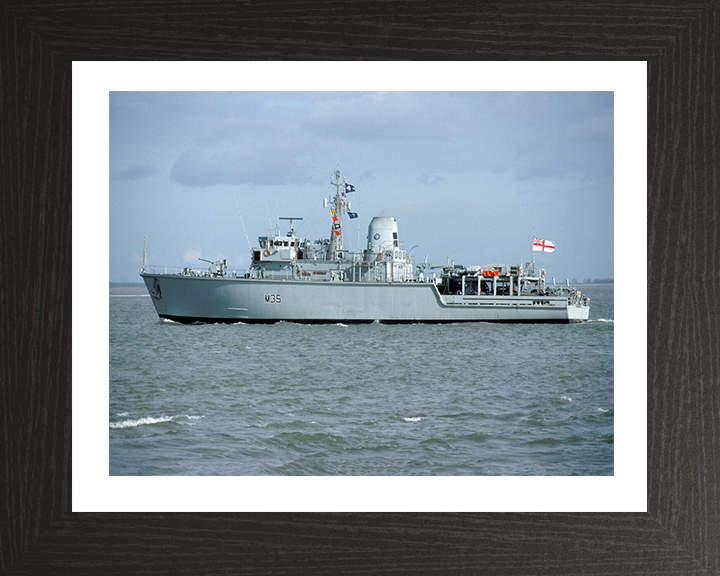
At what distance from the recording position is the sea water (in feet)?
15.4

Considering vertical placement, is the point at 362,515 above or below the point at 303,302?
below

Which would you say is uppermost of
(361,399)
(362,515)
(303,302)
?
(303,302)

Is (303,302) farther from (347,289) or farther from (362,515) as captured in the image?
(362,515)

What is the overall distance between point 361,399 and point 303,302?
474 centimetres

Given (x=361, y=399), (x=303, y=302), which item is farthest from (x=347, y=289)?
(x=361, y=399)

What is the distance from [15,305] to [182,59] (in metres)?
1.29

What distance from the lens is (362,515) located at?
2959 millimetres

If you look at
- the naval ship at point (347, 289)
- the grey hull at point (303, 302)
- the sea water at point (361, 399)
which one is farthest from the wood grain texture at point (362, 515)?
the grey hull at point (303, 302)

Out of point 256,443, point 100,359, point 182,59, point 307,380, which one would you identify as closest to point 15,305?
point 100,359

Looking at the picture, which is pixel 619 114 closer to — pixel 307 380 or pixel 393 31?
pixel 393 31

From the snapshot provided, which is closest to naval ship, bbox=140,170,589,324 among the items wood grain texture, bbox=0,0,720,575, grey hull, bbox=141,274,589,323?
grey hull, bbox=141,274,589,323

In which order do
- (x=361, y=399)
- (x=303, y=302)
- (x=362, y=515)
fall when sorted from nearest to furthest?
(x=362, y=515) < (x=361, y=399) < (x=303, y=302)

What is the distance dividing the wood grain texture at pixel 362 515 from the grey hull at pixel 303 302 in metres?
8.85

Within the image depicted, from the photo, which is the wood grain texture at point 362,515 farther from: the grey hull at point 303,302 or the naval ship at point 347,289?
the grey hull at point 303,302
